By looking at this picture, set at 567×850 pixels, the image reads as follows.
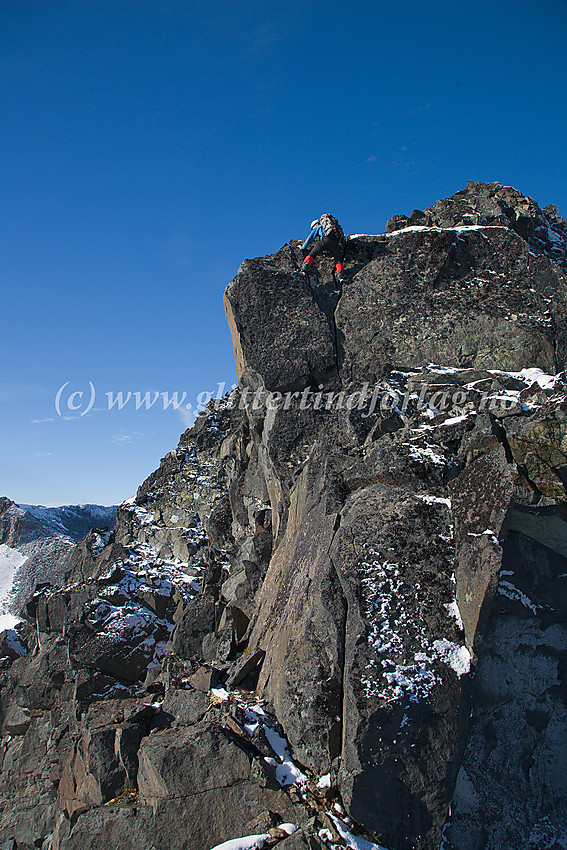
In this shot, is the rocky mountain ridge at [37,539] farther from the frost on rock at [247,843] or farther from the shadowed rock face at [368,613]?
the frost on rock at [247,843]

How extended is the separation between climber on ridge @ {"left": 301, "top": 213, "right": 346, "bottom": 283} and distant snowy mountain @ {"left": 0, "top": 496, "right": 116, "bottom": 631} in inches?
1738

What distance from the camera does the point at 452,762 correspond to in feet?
26.6

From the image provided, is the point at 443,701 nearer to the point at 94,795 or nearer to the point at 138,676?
the point at 94,795

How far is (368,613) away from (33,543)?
72714mm

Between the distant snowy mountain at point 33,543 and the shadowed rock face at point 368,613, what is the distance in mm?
43400

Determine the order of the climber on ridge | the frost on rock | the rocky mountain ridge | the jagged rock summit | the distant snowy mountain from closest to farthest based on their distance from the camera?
the frost on rock, the jagged rock summit, the climber on ridge, the distant snowy mountain, the rocky mountain ridge

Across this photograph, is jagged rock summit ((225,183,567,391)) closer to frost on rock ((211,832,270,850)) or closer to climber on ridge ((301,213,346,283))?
climber on ridge ((301,213,346,283))

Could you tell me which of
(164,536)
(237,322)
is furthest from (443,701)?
(164,536)

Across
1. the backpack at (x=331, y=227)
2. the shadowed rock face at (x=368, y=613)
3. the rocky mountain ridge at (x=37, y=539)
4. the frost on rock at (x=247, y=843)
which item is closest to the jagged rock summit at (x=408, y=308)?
the shadowed rock face at (x=368, y=613)

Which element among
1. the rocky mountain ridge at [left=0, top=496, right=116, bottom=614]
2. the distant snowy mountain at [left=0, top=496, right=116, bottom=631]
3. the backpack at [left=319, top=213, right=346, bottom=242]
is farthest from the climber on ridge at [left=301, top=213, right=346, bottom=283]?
the rocky mountain ridge at [left=0, top=496, right=116, bottom=614]

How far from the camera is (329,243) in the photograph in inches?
731

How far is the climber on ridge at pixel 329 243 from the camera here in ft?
60.6

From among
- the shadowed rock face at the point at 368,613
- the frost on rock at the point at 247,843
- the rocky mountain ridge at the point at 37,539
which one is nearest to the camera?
the frost on rock at the point at 247,843

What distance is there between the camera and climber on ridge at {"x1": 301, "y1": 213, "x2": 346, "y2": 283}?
60.6 feet
